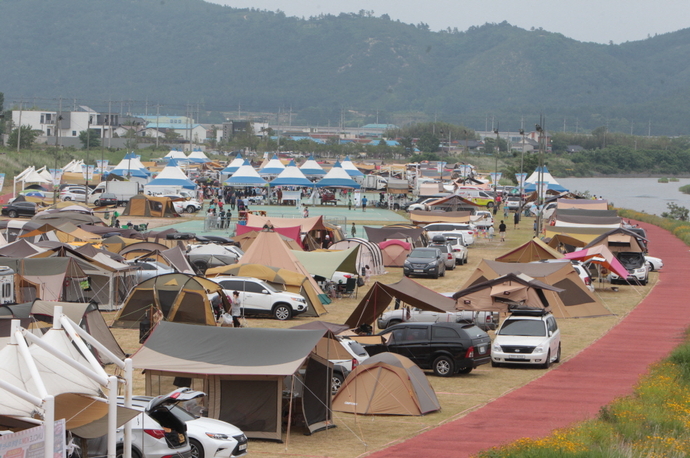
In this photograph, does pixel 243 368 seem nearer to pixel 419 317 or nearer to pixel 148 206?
pixel 419 317

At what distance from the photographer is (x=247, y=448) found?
14.0 m

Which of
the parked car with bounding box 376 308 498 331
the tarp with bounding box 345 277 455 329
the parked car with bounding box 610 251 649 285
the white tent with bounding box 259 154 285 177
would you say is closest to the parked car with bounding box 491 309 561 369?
the tarp with bounding box 345 277 455 329

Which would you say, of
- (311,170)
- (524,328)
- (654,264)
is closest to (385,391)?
(524,328)

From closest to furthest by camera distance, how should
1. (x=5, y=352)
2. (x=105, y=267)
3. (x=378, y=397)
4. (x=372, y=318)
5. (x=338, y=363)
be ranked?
(x=5, y=352)
(x=378, y=397)
(x=338, y=363)
(x=372, y=318)
(x=105, y=267)

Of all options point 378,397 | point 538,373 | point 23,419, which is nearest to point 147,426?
point 23,419

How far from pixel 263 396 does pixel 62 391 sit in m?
4.54

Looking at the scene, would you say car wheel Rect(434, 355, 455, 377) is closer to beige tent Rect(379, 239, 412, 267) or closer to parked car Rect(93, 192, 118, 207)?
beige tent Rect(379, 239, 412, 267)

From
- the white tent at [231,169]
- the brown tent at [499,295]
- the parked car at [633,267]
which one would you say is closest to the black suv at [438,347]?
the brown tent at [499,295]

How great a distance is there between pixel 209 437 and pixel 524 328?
10869 mm

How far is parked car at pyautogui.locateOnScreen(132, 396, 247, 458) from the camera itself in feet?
42.1

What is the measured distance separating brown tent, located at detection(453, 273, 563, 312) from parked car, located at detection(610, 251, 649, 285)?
11773 mm

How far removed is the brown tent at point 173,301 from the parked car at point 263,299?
1.73m

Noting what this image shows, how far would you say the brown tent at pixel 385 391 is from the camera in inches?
656

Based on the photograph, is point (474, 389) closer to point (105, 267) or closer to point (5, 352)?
point (5, 352)
